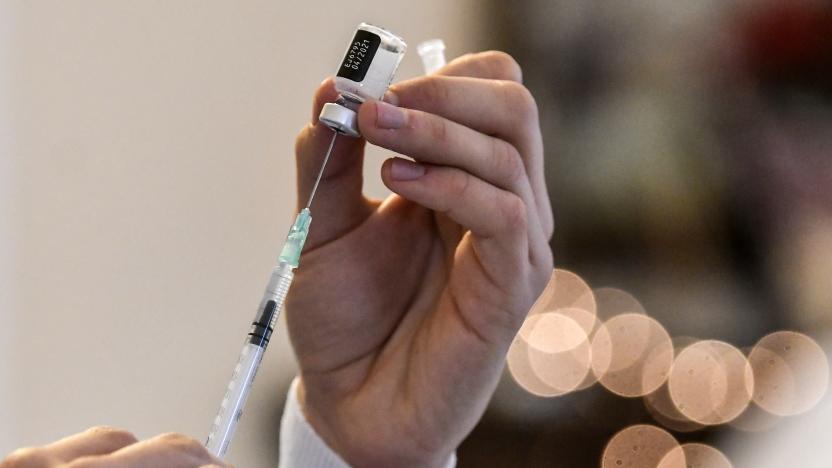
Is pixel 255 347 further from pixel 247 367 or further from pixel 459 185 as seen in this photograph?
pixel 459 185

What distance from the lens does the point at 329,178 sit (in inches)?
35.9

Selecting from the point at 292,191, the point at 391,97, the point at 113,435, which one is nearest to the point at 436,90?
the point at 391,97

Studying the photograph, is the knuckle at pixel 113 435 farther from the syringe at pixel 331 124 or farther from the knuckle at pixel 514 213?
the knuckle at pixel 514 213

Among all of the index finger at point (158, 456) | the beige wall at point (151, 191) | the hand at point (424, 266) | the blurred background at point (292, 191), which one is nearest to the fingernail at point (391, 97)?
the hand at point (424, 266)

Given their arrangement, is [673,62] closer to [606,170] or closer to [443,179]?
[606,170]

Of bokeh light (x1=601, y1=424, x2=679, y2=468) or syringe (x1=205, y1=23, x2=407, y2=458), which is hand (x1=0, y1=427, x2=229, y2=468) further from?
bokeh light (x1=601, y1=424, x2=679, y2=468)

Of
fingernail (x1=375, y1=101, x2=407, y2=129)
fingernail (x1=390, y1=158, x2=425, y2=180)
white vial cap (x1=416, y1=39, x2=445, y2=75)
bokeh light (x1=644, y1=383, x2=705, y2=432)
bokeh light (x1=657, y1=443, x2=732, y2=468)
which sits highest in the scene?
white vial cap (x1=416, y1=39, x2=445, y2=75)

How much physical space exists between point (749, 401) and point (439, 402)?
0.94m

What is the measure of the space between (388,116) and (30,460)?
35 cm

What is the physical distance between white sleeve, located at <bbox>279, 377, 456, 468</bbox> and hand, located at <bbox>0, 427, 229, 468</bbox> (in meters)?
0.41

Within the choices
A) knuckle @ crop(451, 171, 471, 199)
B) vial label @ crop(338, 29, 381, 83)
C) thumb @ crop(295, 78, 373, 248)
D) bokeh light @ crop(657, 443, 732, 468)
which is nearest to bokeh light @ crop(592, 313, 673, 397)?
bokeh light @ crop(657, 443, 732, 468)

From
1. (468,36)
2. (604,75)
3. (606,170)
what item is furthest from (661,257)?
(468,36)

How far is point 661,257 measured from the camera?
1.75 m

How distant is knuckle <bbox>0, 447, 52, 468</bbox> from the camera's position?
552 mm
